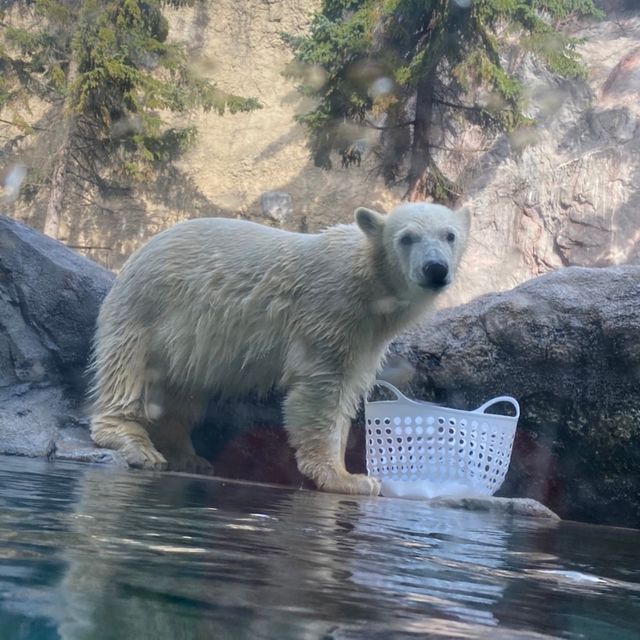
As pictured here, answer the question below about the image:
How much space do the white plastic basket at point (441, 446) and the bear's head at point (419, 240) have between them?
1.56 feet

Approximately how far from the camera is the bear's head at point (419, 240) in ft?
10.9

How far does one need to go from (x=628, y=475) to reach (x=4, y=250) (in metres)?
2.99

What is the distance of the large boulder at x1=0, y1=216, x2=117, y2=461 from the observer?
13.6 ft

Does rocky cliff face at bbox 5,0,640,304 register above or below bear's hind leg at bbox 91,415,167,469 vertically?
above

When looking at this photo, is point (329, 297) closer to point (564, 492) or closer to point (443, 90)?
point (564, 492)

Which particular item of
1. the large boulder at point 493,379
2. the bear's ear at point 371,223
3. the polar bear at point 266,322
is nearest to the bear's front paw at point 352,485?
the polar bear at point 266,322

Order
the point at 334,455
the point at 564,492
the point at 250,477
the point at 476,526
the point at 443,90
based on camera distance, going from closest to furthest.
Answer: the point at 476,526 < the point at 334,455 < the point at 564,492 < the point at 250,477 < the point at 443,90

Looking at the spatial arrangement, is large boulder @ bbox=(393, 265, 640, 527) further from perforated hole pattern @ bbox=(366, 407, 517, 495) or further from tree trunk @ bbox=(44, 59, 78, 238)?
tree trunk @ bbox=(44, 59, 78, 238)

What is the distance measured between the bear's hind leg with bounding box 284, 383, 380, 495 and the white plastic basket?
0.52ft

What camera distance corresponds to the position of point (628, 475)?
3.72 m

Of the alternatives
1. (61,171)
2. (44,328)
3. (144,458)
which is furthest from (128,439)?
(61,171)

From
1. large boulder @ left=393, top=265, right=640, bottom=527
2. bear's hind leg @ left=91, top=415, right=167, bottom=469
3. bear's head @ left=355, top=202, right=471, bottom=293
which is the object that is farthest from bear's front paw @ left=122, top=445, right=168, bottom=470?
bear's head @ left=355, top=202, right=471, bottom=293

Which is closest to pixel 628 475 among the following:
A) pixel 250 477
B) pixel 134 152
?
pixel 250 477

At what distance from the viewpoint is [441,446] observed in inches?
141
